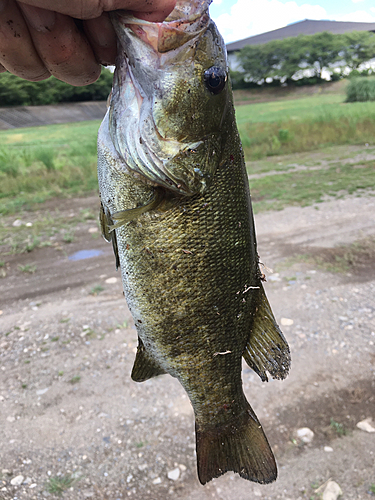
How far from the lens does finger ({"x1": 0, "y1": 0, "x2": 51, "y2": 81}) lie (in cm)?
131

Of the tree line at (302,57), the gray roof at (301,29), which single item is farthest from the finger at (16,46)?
the gray roof at (301,29)

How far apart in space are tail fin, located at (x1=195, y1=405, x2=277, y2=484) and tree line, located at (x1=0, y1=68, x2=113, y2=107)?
23339mm

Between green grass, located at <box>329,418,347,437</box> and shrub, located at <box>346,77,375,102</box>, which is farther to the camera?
shrub, located at <box>346,77,375,102</box>

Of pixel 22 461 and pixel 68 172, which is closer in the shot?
pixel 22 461

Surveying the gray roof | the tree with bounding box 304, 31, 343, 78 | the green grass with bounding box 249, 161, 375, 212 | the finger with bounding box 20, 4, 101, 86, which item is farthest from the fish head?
the gray roof

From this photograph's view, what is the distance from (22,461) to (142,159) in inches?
101

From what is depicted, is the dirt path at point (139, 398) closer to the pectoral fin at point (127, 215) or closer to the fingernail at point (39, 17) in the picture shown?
the pectoral fin at point (127, 215)

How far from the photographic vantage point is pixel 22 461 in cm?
265

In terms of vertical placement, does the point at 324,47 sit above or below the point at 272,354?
above

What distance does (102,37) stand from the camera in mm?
1389

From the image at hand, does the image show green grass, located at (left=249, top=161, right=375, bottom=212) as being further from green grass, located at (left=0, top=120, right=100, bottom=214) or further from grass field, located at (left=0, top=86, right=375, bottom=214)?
green grass, located at (left=0, top=120, right=100, bottom=214)

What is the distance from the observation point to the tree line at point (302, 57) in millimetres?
49125

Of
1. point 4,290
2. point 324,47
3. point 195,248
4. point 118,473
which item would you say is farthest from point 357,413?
point 324,47

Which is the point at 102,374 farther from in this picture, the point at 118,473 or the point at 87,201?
the point at 87,201
